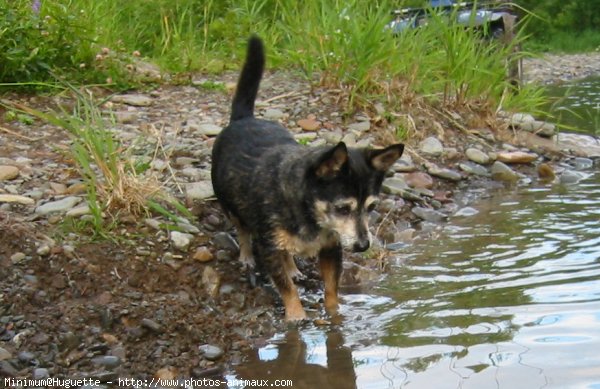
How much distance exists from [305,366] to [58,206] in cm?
200

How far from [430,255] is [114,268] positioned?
2.22 meters

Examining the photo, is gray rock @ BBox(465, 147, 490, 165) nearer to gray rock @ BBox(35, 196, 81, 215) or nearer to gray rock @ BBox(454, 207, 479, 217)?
gray rock @ BBox(454, 207, 479, 217)

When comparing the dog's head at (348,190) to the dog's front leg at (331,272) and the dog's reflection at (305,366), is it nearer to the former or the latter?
the dog's front leg at (331,272)

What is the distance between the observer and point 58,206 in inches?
207

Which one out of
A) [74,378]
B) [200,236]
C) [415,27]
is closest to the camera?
[74,378]

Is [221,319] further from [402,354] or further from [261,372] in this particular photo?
[402,354]

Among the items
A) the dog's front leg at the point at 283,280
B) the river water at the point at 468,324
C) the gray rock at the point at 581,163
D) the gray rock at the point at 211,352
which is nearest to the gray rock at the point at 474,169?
the gray rock at the point at 581,163

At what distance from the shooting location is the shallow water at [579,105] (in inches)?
410

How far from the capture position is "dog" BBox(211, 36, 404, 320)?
182 inches

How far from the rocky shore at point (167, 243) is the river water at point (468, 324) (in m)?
0.24

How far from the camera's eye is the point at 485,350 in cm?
407

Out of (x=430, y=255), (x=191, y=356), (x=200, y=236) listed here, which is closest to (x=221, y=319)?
(x=191, y=356)

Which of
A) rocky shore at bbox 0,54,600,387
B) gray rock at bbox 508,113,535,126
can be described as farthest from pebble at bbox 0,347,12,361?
gray rock at bbox 508,113,535,126

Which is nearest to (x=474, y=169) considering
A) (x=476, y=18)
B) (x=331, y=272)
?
(x=476, y=18)
